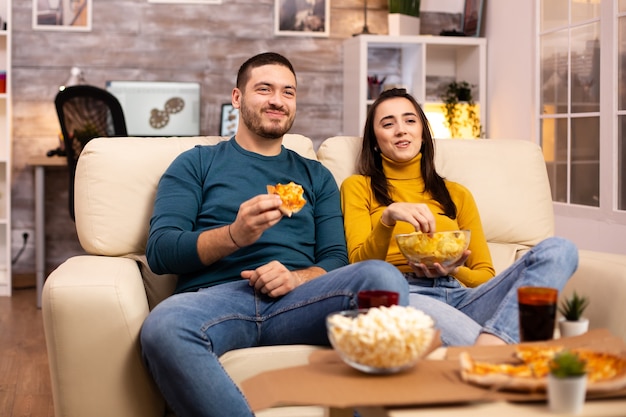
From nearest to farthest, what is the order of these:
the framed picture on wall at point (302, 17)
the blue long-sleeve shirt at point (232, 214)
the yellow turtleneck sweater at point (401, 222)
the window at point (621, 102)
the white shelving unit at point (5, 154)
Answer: the blue long-sleeve shirt at point (232, 214) < the yellow turtleneck sweater at point (401, 222) < the window at point (621, 102) < the white shelving unit at point (5, 154) < the framed picture on wall at point (302, 17)

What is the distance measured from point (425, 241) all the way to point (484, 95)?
348 centimetres

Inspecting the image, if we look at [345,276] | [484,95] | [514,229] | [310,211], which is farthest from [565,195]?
[345,276]

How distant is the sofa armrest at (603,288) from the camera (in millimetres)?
2184

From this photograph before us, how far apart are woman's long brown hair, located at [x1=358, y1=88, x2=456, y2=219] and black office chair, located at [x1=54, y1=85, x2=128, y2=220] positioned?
2.25 metres

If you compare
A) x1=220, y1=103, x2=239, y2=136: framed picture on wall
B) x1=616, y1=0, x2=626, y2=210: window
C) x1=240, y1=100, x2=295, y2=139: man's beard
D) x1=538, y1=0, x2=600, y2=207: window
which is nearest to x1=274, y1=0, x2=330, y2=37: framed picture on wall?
x1=220, y1=103, x2=239, y2=136: framed picture on wall

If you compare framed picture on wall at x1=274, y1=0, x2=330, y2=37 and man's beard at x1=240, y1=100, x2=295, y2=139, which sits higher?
framed picture on wall at x1=274, y1=0, x2=330, y2=37

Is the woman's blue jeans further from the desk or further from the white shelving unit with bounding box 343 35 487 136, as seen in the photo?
the desk

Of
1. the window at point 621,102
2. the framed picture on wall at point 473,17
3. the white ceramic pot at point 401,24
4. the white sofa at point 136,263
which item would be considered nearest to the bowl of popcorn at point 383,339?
the white sofa at point 136,263

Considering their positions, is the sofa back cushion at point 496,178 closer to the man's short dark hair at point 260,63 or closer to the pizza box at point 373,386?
the man's short dark hair at point 260,63

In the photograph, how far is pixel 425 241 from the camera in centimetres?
213

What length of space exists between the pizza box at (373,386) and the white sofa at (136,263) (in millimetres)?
524

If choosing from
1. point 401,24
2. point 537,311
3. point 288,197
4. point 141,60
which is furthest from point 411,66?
point 537,311

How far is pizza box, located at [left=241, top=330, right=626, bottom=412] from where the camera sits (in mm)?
1369

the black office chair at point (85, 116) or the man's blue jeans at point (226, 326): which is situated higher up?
the black office chair at point (85, 116)
